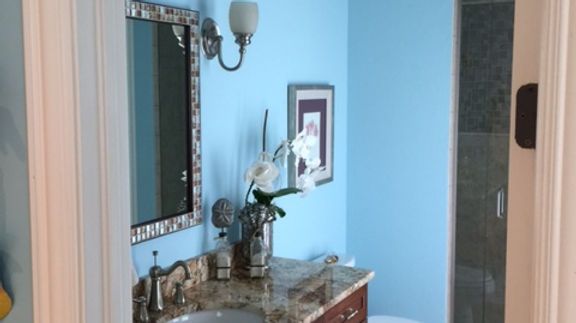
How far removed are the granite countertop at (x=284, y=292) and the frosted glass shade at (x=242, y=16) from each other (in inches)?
35.7

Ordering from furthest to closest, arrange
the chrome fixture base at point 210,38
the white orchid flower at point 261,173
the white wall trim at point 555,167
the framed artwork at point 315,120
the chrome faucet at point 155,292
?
the framed artwork at point 315,120, the white orchid flower at point 261,173, the chrome fixture base at point 210,38, the chrome faucet at point 155,292, the white wall trim at point 555,167

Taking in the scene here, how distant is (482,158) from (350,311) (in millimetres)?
1325

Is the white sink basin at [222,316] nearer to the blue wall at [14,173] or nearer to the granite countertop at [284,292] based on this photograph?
the granite countertop at [284,292]

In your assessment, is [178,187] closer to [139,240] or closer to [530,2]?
[139,240]

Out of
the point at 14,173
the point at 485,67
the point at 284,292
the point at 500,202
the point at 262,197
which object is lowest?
the point at 284,292

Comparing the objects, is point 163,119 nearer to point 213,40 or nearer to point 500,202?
point 213,40

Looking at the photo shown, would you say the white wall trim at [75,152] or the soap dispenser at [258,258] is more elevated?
the white wall trim at [75,152]

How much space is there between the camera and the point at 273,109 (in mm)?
2918

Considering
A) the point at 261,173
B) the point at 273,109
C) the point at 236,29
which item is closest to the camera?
the point at 236,29

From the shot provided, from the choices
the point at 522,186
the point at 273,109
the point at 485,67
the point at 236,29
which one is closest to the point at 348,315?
the point at 273,109

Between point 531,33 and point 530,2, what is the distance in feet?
0.12

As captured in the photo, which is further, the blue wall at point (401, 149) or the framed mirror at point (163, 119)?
the blue wall at point (401, 149)

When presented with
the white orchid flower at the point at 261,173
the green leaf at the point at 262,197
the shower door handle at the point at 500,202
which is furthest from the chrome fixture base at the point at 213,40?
the shower door handle at the point at 500,202

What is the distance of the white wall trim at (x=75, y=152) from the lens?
987 mm
